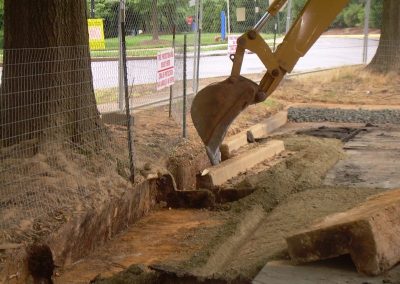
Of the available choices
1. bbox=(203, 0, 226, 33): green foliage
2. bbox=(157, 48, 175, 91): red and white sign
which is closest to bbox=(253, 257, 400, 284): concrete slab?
bbox=(157, 48, 175, 91): red and white sign

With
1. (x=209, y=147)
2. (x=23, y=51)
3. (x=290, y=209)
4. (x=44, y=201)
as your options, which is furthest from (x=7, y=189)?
(x=290, y=209)

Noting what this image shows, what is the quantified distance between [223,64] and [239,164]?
615 inches

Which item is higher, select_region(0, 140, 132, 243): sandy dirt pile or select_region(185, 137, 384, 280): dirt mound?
select_region(0, 140, 132, 243): sandy dirt pile

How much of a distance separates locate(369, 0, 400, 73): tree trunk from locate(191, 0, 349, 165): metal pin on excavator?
1244 cm

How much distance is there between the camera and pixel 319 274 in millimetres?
5023

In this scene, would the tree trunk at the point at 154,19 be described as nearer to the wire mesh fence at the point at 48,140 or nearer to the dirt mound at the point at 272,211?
the dirt mound at the point at 272,211

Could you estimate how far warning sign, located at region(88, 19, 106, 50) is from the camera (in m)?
13.2

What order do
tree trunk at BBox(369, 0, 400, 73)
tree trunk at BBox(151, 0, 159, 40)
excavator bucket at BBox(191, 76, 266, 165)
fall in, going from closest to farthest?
excavator bucket at BBox(191, 76, 266, 165) → tree trunk at BBox(151, 0, 159, 40) → tree trunk at BBox(369, 0, 400, 73)

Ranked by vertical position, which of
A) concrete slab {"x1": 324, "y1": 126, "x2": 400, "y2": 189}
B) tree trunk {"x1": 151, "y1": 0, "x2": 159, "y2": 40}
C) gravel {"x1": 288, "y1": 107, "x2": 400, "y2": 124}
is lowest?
gravel {"x1": 288, "y1": 107, "x2": 400, "y2": 124}

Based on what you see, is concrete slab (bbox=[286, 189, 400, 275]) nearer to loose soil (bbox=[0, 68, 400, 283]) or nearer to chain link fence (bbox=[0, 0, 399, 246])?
loose soil (bbox=[0, 68, 400, 283])

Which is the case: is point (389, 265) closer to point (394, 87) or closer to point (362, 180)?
point (362, 180)

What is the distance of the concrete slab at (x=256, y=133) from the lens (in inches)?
412

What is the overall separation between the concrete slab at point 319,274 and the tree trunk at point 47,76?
11.6ft

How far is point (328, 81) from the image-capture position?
20141mm
